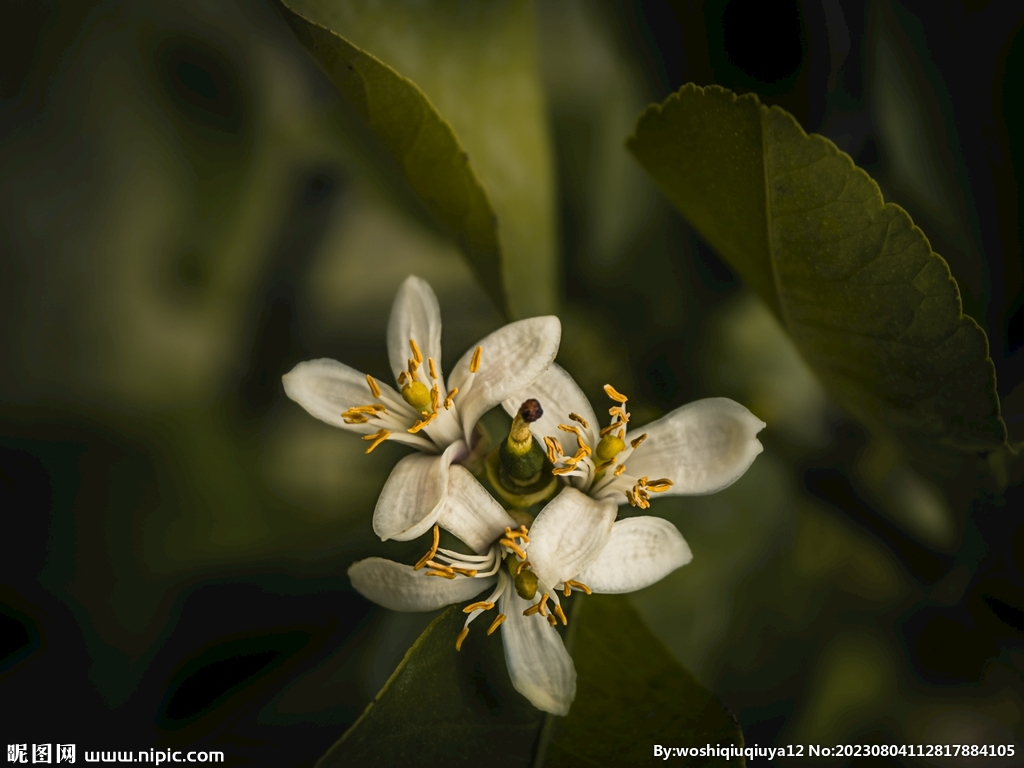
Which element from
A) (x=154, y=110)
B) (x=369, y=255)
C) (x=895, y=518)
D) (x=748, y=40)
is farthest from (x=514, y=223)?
(x=895, y=518)

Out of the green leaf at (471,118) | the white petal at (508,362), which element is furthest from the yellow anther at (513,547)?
the green leaf at (471,118)

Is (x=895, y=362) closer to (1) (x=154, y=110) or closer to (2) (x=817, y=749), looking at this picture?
(2) (x=817, y=749)

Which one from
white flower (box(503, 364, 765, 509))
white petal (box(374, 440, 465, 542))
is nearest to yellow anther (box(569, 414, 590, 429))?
white flower (box(503, 364, 765, 509))

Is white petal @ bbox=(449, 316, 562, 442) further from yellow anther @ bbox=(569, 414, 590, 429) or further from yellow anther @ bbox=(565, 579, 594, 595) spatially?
yellow anther @ bbox=(565, 579, 594, 595)

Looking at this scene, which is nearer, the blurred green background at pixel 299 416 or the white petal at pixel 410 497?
the white petal at pixel 410 497

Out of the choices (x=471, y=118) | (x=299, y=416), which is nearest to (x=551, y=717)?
(x=299, y=416)

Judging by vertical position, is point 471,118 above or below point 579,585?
above

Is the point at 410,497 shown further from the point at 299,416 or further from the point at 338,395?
the point at 299,416

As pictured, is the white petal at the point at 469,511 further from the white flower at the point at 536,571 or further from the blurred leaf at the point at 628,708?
the blurred leaf at the point at 628,708
